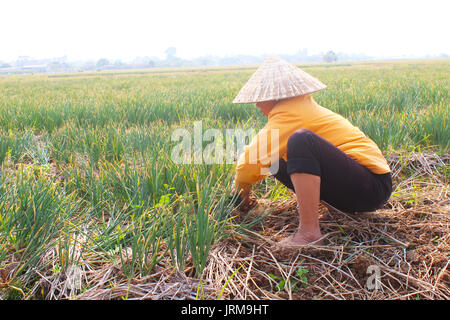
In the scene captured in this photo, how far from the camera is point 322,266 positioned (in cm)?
136

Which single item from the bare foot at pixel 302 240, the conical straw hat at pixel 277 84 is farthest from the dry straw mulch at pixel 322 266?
the conical straw hat at pixel 277 84

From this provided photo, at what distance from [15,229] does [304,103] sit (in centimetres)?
140

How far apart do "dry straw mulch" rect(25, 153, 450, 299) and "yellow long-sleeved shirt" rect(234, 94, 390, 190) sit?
13.3 inches

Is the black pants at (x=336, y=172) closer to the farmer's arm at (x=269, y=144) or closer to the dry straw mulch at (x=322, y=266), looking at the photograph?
the farmer's arm at (x=269, y=144)

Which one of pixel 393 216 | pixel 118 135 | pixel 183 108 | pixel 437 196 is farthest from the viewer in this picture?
pixel 183 108

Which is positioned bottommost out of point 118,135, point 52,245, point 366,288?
point 366,288

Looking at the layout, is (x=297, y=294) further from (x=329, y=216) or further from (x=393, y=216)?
(x=393, y=216)

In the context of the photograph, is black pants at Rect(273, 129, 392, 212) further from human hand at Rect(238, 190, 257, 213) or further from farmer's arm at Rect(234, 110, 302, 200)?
human hand at Rect(238, 190, 257, 213)

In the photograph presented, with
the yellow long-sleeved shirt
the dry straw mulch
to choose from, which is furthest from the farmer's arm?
the dry straw mulch

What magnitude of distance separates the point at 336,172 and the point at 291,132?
0.89ft

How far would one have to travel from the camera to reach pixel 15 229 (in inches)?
52.7

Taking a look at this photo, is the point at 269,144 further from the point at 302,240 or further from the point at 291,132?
the point at 302,240

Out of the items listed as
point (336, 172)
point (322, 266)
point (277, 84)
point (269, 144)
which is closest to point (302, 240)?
point (322, 266)
